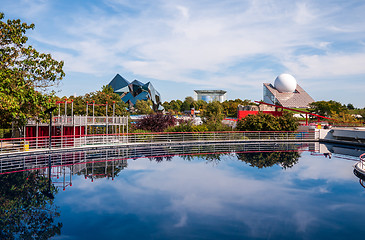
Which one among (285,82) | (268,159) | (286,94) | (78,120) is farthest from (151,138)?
(286,94)

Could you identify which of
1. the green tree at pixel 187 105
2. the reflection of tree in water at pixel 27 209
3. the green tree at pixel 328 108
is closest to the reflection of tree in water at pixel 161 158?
the reflection of tree in water at pixel 27 209

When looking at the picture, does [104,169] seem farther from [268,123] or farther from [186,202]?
[268,123]

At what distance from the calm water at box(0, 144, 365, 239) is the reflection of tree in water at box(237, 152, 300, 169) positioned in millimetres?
613

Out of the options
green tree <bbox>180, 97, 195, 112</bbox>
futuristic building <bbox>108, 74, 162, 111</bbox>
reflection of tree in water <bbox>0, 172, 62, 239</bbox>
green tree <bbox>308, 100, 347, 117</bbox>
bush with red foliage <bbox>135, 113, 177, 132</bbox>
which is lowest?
reflection of tree in water <bbox>0, 172, 62, 239</bbox>

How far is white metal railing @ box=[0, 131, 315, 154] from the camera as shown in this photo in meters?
22.5

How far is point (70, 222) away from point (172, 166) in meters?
8.89

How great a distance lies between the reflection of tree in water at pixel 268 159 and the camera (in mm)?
17391

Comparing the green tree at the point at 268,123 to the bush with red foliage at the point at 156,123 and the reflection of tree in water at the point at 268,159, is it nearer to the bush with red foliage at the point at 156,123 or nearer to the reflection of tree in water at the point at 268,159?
the bush with red foliage at the point at 156,123

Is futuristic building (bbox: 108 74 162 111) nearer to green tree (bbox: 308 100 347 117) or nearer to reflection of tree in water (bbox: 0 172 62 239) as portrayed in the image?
green tree (bbox: 308 100 347 117)

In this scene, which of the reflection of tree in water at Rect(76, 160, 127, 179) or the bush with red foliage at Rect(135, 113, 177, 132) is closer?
the reflection of tree in water at Rect(76, 160, 127, 179)

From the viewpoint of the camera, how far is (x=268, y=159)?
62.7 ft

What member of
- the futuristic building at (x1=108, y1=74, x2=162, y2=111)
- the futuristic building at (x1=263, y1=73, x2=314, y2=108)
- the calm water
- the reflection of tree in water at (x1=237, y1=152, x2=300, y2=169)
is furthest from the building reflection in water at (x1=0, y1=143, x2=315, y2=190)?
the futuristic building at (x1=263, y1=73, x2=314, y2=108)

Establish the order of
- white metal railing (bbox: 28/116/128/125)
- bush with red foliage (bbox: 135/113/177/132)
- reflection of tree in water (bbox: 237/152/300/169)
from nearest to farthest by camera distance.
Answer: reflection of tree in water (bbox: 237/152/300/169) < white metal railing (bbox: 28/116/128/125) < bush with red foliage (bbox: 135/113/177/132)

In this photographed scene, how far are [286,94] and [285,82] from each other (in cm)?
1144
